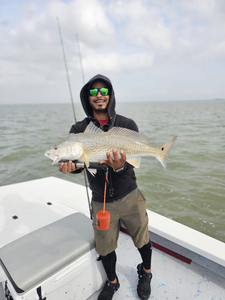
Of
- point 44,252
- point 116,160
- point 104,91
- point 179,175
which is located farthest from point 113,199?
point 179,175

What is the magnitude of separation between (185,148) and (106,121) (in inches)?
487

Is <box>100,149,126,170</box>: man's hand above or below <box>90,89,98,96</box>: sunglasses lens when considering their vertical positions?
below

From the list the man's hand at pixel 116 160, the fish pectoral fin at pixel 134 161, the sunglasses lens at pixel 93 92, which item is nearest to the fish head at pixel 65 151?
the man's hand at pixel 116 160

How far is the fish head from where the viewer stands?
2455 mm

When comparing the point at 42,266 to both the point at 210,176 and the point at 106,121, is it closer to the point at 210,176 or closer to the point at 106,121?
the point at 106,121

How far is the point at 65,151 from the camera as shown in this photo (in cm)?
245

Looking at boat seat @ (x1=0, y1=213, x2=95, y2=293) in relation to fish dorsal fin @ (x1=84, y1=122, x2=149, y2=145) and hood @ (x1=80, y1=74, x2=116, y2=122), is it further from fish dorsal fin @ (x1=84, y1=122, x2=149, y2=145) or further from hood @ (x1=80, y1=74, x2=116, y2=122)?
hood @ (x1=80, y1=74, x2=116, y2=122)

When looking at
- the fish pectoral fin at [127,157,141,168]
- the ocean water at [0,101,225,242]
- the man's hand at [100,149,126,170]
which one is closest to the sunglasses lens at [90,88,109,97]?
the man's hand at [100,149,126,170]

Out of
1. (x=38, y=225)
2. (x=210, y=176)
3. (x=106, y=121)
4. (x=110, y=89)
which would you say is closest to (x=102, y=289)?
(x=38, y=225)

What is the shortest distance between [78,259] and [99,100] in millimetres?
2187

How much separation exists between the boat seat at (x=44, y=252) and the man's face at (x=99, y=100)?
1.78m

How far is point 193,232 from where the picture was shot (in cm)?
321

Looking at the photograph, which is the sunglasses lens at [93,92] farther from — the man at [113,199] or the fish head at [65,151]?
the fish head at [65,151]

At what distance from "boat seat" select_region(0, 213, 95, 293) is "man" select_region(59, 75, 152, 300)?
269mm
